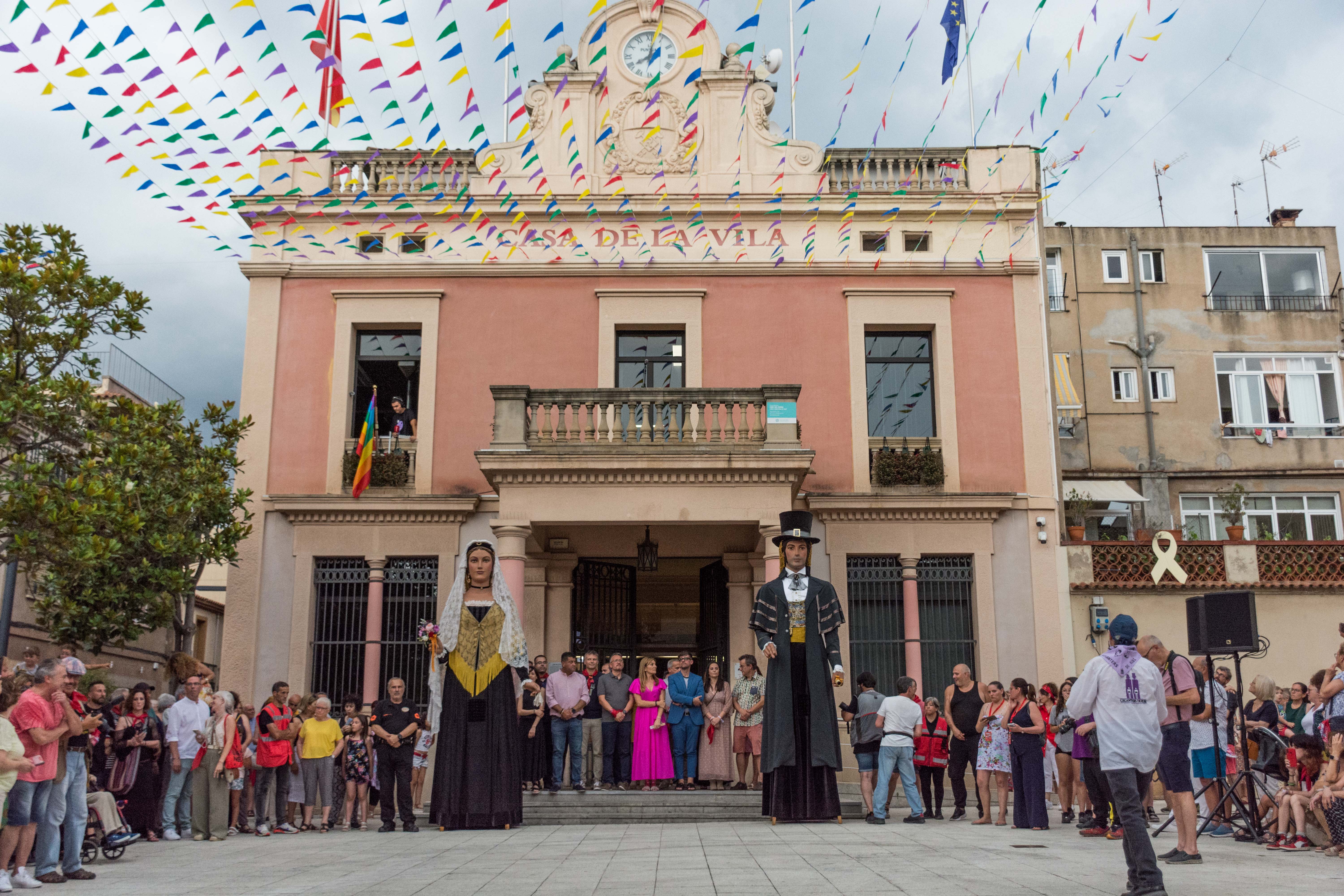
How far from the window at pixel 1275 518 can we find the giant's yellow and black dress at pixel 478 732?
1774 cm

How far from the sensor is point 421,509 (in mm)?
17125

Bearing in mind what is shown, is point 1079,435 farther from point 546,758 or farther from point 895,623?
point 546,758

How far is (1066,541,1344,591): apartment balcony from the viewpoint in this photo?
1791 cm

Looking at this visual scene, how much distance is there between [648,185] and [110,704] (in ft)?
36.7

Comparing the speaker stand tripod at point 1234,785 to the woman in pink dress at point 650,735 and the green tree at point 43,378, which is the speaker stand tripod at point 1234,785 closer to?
the woman in pink dress at point 650,735

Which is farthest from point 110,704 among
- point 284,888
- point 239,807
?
point 284,888

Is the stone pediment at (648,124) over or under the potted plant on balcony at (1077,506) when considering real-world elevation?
over

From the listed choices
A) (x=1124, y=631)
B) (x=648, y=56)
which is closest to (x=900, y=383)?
(x=648, y=56)

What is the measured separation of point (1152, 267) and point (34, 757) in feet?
81.8

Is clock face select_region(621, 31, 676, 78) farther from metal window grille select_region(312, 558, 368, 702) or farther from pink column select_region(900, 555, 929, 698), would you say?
metal window grille select_region(312, 558, 368, 702)

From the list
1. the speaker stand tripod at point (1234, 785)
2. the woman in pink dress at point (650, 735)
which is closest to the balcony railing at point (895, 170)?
the woman in pink dress at point (650, 735)

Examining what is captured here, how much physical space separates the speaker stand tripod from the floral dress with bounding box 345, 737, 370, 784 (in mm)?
8020

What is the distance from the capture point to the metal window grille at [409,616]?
16953 millimetres

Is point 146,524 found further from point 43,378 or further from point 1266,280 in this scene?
point 1266,280
